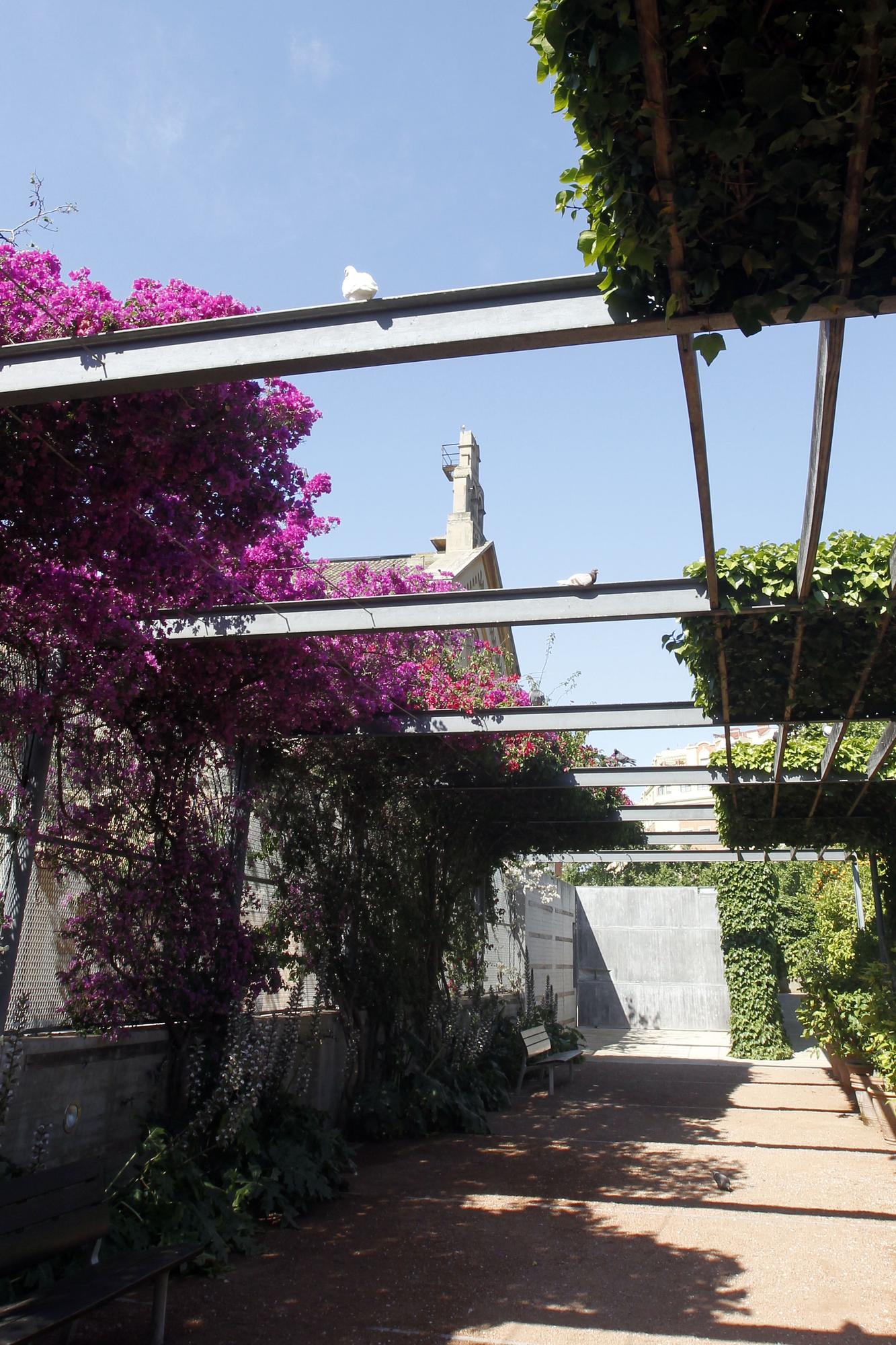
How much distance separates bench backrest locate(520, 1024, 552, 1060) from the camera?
11.4 meters

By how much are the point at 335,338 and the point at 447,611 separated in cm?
243

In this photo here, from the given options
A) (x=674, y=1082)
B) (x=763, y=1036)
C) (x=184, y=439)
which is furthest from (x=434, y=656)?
(x=763, y=1036)

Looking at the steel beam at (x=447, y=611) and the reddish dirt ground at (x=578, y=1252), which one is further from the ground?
the steel beam at (x=447, y=611)

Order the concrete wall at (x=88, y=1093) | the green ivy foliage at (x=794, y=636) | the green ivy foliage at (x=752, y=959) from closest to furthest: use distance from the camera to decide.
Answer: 1. the concrete wall at (x=88, y=1093)
2. the green ivy foliage at (x=794, y=636)
3. the green ivy foliage at (x=752, y=959)

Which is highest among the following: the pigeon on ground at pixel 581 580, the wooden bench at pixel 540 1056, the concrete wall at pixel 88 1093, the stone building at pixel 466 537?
the stone building at pixel 466 537

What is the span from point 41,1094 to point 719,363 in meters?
4.24

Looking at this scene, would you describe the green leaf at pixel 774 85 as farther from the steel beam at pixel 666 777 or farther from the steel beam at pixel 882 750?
the steel beam at pixel 666 777

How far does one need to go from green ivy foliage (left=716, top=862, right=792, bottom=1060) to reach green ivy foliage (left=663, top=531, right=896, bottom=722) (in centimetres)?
898

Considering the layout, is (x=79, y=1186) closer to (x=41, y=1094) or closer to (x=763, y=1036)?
(x=41, y=1094)

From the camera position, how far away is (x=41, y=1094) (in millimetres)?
4504

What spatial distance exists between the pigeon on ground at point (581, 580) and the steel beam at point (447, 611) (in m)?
0.06

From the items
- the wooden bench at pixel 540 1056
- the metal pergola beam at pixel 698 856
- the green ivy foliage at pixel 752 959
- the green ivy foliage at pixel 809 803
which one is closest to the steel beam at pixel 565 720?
the green ivy foliage at pixel 809 803

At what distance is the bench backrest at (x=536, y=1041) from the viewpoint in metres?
11.4

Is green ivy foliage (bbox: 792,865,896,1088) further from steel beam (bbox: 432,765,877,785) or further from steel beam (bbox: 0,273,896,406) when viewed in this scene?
steel beam (bbox: 0,273,896,406)
